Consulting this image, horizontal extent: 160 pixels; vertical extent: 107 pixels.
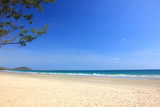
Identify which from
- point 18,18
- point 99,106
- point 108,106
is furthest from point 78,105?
point 18,18

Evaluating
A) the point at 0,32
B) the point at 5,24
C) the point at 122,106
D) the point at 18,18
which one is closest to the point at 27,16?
the point at 18,18

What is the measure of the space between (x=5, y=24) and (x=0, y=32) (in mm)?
631

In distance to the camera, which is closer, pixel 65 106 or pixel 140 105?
pixel 65 106

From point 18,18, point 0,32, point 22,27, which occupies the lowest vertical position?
point 0,32

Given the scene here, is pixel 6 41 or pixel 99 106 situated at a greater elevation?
pixel 6 41

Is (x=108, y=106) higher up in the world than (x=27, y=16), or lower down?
lower down

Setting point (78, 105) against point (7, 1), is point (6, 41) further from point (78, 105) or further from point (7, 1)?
point (78, 105)

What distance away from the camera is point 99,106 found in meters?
3.91

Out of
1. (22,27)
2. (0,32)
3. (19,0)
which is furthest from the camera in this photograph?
(22,27)

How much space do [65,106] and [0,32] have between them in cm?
354

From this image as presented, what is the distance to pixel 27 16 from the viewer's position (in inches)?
159

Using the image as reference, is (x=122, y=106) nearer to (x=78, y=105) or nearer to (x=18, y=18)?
(x=78, y=105)

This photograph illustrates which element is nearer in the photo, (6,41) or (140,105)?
(6,41)

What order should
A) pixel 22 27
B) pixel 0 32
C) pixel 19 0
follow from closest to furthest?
pixel 0 32, pixel 19 0, pixel 22 27
